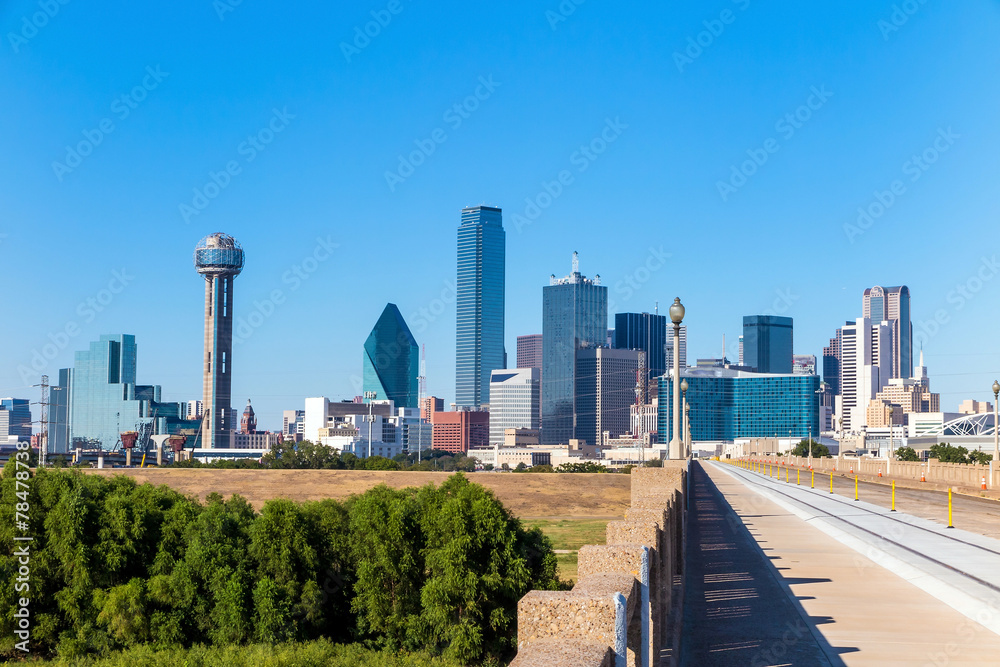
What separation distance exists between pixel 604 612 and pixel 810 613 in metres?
9.56

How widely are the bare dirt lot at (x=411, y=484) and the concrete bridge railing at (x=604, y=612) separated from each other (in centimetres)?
5159

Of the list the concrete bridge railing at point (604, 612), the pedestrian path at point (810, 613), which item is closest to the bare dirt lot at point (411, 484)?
the pedestrian path at point (810, 613)

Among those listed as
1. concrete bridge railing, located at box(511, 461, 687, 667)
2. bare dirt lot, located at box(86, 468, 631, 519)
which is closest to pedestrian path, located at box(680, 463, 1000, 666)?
concrete bridge railing, located at box(511, 461, 687, 667)

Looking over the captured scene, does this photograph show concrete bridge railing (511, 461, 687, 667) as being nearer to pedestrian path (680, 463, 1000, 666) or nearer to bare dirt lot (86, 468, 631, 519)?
pedestrian path (680, 463, 1000, 666)

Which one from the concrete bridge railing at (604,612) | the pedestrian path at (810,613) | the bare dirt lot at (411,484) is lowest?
the bare dirt lot at (411,484)

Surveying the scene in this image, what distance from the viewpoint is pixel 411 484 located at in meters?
65.4

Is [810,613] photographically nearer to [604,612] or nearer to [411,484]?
[604,612]

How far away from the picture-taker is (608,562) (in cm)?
734

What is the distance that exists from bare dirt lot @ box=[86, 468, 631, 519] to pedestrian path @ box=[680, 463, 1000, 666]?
40.3 m

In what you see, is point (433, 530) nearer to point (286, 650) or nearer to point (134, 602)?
point (286, 650)

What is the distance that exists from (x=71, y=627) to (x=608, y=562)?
81.8ft

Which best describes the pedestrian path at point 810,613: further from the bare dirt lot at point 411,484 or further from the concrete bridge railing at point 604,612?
the bare dirt lot at point 411,484

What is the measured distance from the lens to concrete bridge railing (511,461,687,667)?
15.0ft

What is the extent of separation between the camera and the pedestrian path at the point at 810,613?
36.0 feet
